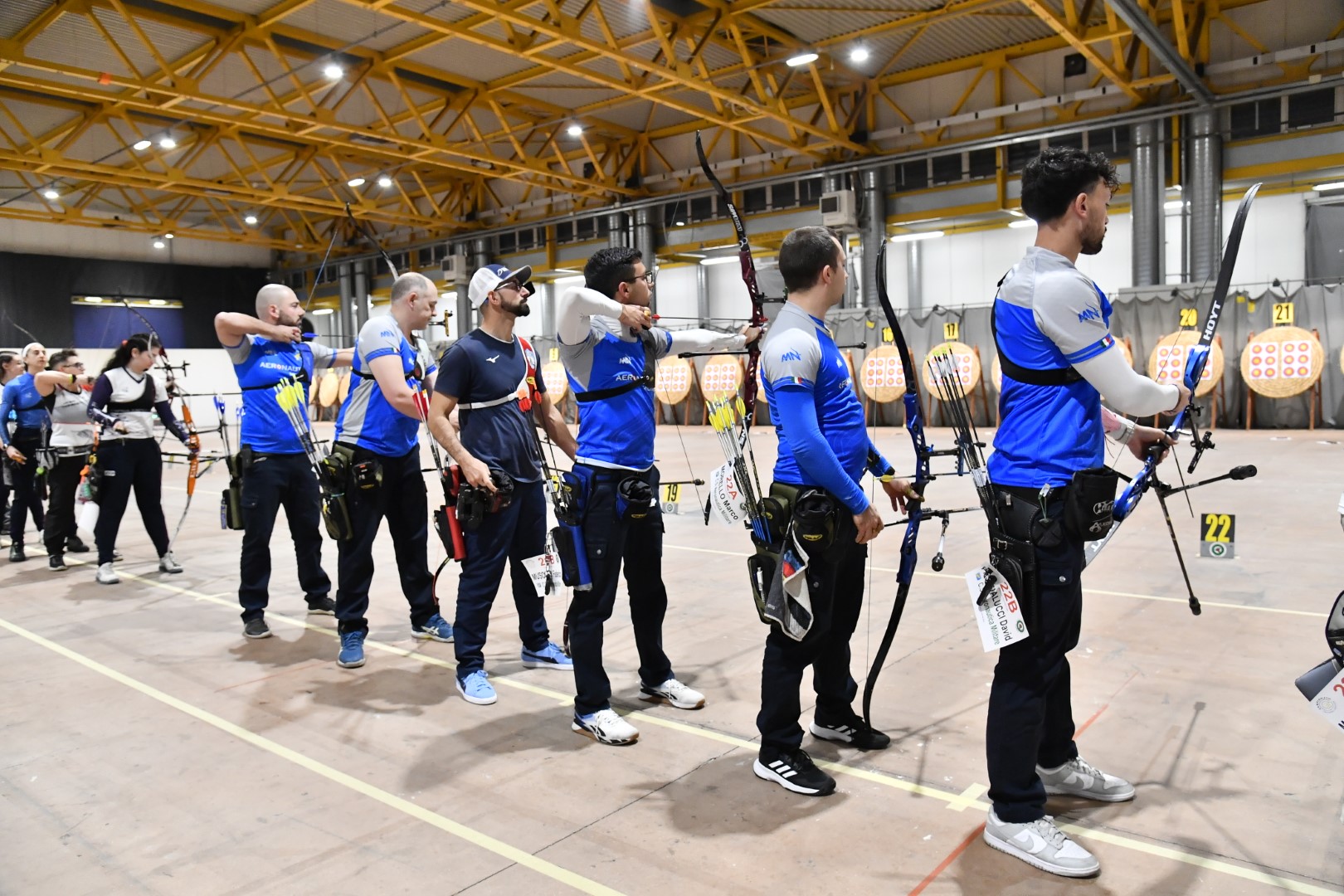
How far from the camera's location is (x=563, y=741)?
2.74 meters

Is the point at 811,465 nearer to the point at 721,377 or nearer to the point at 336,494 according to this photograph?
the point at 336,494

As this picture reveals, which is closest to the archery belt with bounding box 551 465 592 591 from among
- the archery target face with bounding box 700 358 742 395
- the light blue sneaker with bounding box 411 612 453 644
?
the light blue sneaker with bounding box 411 612 453 644

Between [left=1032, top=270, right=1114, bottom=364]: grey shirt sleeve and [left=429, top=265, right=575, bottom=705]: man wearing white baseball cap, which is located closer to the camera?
[left=1032, top=270, right=1114, bottom=364]: grey shirt sleeve

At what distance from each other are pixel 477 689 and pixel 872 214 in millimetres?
12834

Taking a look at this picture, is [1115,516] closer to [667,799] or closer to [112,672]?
[667,799]

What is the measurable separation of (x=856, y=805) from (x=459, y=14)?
36.4 feet

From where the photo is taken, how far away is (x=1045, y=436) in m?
1.92

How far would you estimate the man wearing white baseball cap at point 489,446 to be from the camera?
307 centimetres

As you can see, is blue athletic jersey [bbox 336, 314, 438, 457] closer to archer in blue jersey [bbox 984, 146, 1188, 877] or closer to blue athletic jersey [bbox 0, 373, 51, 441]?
archer in blue jersey [bbox 984, 146, 1188, 877]

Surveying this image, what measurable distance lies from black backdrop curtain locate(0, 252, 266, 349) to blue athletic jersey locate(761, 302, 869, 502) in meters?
21.4

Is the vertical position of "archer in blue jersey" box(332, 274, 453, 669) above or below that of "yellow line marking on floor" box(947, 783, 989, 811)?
above

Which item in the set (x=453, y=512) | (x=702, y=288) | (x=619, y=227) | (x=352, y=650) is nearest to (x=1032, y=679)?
(x=453, y=512)

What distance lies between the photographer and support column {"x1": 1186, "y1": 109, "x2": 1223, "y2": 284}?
11641 millimetres

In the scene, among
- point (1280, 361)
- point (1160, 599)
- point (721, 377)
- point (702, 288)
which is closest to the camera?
point (1160, 599)
